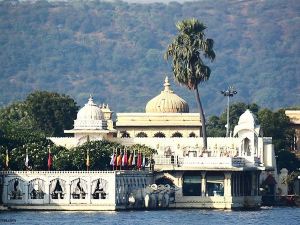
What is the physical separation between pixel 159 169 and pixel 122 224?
33.2 m

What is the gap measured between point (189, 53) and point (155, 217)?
32.2 m

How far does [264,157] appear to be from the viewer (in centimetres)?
16850

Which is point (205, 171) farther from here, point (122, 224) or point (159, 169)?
point (122, 224)

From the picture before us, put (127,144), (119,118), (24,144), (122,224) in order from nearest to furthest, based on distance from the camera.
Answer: (122,224), (24,144), (127,144), (119,118)

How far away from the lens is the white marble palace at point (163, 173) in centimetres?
14462

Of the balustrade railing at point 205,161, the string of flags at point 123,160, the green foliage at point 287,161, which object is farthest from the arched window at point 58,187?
the green foliage at point 287,161

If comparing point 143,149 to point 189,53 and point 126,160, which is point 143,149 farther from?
point 126,160

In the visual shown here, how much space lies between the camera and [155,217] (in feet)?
440

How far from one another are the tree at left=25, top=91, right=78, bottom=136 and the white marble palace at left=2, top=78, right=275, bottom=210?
11.1 m

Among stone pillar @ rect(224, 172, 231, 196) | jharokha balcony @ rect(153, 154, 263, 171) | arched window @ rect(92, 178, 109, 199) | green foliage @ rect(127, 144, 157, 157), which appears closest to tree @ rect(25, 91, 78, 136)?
green foliage @ rect(127, 144, 157, 157)

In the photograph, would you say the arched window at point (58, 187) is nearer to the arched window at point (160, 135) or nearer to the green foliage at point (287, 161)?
the arched window at point (160, 135)

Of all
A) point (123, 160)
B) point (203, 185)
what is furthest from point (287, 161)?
point (123, 160)

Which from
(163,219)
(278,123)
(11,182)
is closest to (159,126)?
(278,123)

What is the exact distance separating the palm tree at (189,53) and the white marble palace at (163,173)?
4.90 meters
